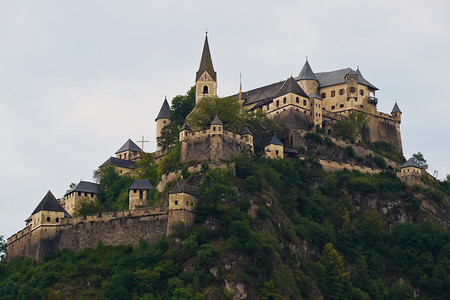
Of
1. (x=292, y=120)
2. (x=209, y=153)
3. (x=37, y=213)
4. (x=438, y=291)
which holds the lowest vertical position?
(x=438, y=291)

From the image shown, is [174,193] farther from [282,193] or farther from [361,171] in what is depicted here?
[361,171]

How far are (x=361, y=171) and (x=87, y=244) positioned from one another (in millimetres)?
31181

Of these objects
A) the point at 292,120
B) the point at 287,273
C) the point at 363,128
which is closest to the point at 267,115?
the point at 292,120

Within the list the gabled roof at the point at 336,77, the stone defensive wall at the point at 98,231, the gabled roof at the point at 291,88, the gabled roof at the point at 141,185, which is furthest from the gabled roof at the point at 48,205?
the gabled roof at the point at 336,77

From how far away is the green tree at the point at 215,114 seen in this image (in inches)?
3620

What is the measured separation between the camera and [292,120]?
325 feet

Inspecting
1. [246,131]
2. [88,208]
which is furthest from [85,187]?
[246,131]

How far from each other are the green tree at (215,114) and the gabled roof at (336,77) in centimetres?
1835

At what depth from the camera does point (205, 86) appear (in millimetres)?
101938

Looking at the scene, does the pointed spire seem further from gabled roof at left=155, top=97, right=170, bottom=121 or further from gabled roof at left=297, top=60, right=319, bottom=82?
gabled roof at left=155, top=97, right=170, bottom=121

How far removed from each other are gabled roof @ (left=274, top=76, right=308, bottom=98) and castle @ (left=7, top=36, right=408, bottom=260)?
111mm

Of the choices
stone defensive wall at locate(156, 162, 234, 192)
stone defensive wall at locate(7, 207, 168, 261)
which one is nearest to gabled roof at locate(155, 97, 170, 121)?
stone defensive wall at locate(156, 162, 234, 192)

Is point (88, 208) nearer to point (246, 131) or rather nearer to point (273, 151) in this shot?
point (246, 131)

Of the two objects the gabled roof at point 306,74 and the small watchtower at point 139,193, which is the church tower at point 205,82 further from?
the small watchtower at point 139,193
